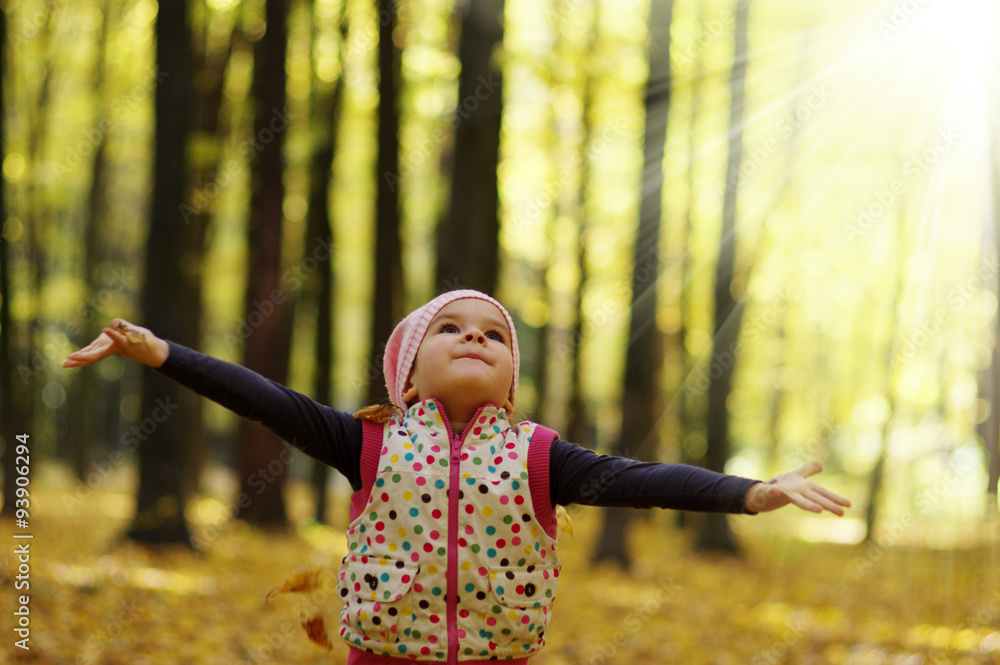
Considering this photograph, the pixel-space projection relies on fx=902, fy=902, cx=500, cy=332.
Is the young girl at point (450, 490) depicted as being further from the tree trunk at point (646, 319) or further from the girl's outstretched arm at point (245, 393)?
the tree trunk at point (646, 319)

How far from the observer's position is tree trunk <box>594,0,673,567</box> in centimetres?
1262

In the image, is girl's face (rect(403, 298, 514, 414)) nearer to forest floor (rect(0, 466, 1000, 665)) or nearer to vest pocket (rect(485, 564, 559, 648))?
vest pocket (rect(485, 564, 559, 648))

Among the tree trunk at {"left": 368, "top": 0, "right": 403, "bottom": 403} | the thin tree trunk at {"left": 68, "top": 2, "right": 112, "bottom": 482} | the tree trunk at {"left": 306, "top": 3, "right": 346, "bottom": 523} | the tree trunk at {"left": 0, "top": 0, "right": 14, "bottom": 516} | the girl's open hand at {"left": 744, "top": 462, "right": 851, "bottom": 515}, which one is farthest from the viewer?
the thin tree trunk at {"left": 68, "top": 2, "right": 112, "bottom": 482}

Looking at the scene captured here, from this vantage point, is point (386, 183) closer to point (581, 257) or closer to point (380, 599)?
Answer: point (581, 257)

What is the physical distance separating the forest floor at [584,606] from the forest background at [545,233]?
7 centimetres

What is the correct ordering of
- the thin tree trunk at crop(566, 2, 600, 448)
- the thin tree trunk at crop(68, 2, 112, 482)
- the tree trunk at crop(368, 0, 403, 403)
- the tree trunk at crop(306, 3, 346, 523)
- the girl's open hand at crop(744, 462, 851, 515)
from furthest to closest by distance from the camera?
the thin tree trunk at crop(68, 2, 112, 482) → the thin tree trunk at crop(566, 2, 600, 448) → the tree trunk at crop(306, 3, 346, 523) → the tree trunk at crop(368, 0, 403, 403) → the girl's open hand at crop(744, 462, 851, 515)

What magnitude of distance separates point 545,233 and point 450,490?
18.1 metres

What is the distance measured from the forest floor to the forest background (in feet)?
0.24

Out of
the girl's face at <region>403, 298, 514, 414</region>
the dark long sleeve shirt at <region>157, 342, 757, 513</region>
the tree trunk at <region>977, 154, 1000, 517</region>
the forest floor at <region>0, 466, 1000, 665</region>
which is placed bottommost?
the forest floor at <region>0, 466, 1000, 665</region>

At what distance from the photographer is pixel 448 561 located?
2.60m

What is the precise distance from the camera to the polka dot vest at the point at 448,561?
2580 mm

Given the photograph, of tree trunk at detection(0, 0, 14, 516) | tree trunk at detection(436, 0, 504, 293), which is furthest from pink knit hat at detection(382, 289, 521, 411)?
tree trunk at detection(0, 0, 14, 516)

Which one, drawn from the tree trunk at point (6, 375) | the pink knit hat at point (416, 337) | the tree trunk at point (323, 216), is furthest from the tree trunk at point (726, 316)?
the pink knit hat at point (416, 337)

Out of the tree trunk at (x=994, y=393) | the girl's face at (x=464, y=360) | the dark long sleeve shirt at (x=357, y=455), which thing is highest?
the girl's face at (x=464, y=360)
